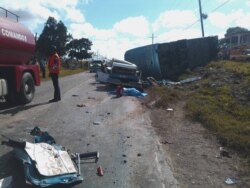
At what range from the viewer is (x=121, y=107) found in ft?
40.9

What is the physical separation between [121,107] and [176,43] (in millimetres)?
14008

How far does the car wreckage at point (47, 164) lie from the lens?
16.0ft

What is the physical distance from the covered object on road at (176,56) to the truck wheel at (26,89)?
43.3 ft

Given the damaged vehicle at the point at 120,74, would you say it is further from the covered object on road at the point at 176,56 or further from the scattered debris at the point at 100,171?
the scattered debris at the point at 100,171

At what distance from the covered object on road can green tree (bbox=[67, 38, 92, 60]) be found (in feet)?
193

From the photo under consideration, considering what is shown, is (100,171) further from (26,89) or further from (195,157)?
(26,89)

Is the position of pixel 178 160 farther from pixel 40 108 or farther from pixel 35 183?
pixel 40 108

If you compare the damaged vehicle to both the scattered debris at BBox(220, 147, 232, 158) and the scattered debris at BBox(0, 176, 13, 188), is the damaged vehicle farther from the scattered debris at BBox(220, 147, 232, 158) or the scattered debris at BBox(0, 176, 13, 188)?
the scattered debris at BBox(0, 176, 13, 188)

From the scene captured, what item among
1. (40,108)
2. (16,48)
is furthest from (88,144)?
(16,48)

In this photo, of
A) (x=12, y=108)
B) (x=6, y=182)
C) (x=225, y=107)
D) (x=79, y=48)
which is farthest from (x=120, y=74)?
(x=79, y=48)

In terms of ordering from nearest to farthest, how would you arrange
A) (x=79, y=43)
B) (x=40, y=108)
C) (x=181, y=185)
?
(x=181, y=185), (x=40, y=108), (x=79, y=43)

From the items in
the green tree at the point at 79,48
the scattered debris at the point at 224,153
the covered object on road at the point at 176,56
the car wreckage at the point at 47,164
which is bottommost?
the scattered debris at the point at 224,153

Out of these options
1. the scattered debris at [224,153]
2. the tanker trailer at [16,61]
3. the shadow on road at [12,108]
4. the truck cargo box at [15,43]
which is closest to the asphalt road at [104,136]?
the shadow on road at [12,108]

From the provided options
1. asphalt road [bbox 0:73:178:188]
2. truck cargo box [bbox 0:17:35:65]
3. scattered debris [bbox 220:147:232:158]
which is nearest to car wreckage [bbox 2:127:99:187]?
asphalt road [bbox 0:73:178:188]
